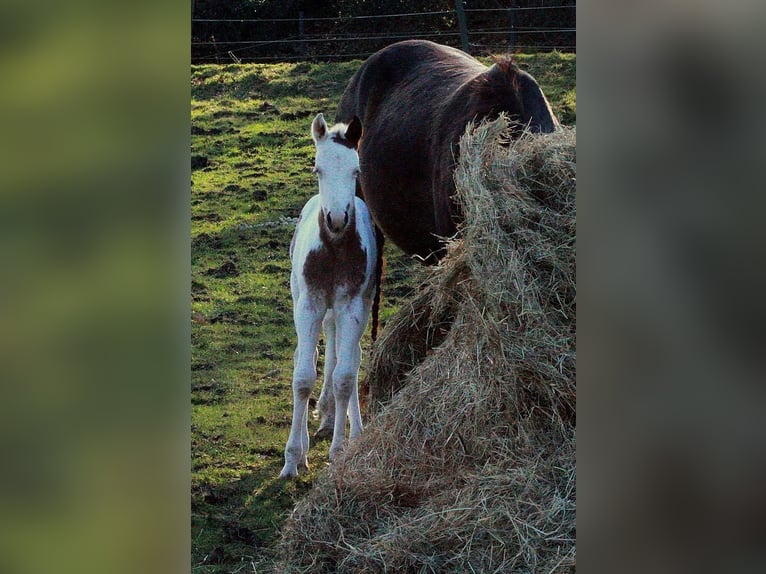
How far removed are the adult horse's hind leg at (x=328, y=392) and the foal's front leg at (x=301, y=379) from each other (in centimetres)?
34

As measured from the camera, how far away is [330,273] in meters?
3.65

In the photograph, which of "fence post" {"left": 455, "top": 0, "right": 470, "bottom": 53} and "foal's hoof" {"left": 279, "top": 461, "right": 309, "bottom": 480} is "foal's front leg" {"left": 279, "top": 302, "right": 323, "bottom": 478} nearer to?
"foal's hoof" {"left": 279, "top": 461, "right": 309, "bottom": 480}

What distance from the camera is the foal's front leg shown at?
12.0 feet

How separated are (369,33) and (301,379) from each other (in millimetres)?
2493

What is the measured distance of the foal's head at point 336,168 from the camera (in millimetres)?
3381

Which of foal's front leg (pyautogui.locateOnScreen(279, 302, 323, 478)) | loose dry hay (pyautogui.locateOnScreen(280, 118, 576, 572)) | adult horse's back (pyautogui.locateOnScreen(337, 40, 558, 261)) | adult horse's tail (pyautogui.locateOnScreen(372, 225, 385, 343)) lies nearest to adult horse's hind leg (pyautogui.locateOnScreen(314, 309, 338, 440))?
adult horse's tail (pyautogui.locateOnScreen(372, 225, 385, 343))

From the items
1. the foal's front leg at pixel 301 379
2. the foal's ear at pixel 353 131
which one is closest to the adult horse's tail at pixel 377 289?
the foal's front leg at pixel 301 379

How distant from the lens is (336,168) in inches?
133

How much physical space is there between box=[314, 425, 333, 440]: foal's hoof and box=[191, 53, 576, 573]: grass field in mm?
60
